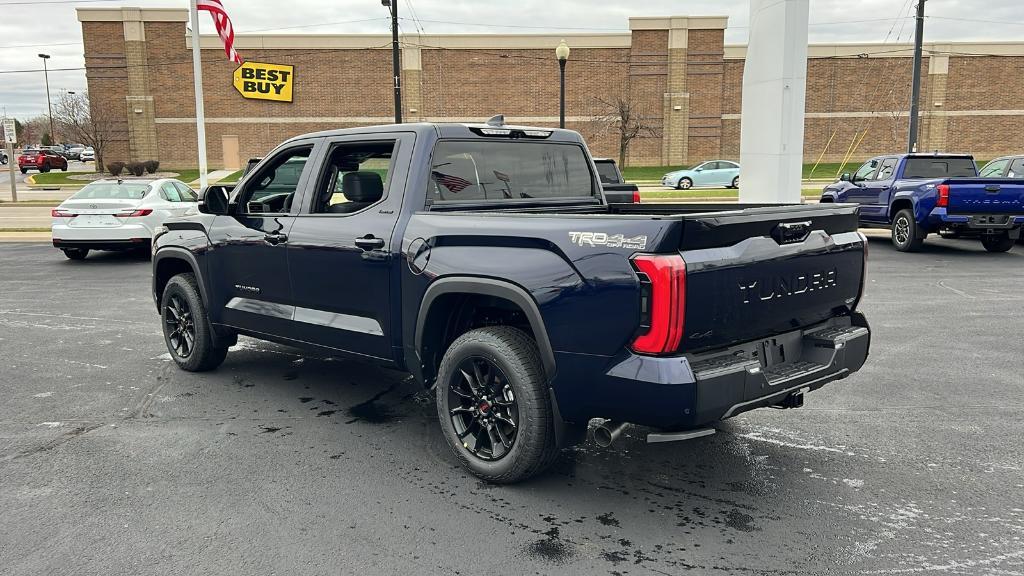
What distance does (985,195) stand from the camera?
13.2m

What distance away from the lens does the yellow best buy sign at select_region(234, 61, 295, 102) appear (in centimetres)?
4466

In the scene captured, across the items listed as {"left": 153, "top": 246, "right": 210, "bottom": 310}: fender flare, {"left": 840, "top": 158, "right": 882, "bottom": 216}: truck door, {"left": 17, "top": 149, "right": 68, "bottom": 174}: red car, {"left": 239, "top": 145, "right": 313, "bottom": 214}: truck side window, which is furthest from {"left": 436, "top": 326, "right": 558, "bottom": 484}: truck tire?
{"left": 17, "top": 149, "right": 68, "bottom": 174}: red car

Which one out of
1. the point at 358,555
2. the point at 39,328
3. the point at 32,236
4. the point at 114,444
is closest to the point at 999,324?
the point at 358,555

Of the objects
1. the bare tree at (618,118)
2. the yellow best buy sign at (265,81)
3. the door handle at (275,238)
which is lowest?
the door handle at (275,238)

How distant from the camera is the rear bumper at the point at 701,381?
11.6 ft

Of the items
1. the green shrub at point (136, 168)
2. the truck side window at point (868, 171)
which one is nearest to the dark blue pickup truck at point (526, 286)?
the truck side window at point (868, 171)

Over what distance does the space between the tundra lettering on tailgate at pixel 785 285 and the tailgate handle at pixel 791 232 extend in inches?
7.3

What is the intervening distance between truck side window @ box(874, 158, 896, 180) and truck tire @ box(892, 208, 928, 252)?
1.01 metres

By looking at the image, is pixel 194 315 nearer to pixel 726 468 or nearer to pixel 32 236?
pixel 726 468

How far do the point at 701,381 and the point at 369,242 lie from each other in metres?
2.27

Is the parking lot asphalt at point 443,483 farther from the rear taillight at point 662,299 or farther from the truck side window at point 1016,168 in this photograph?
the truck side window at point 1016,168

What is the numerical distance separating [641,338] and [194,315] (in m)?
4.30

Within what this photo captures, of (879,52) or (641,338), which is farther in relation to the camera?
(879,52)

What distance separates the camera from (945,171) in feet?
50.5
